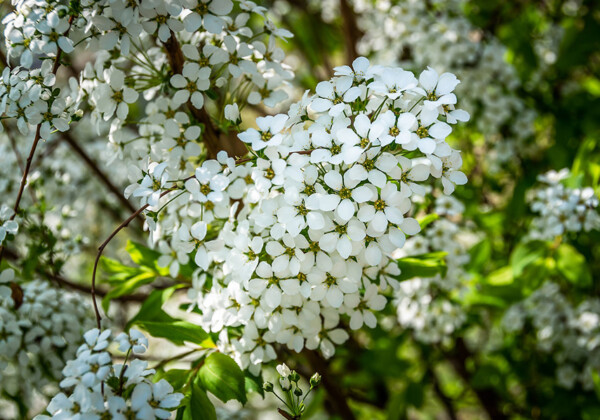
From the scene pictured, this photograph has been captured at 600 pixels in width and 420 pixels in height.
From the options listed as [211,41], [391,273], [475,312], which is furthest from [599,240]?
[211,41]

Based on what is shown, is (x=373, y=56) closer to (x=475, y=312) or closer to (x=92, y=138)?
(x=475, y=312)

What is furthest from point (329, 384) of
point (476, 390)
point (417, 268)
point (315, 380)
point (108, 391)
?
point (476, 390)

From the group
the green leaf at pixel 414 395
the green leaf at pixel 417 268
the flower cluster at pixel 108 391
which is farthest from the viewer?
the green leaf at pixel 414 395

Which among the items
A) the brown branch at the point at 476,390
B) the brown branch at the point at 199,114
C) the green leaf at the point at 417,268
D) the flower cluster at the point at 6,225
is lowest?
the brown branch at the point at 476,390

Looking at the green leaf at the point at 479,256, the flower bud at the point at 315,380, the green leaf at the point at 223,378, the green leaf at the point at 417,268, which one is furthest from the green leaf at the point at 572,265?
the green leaf at the point at 223,378

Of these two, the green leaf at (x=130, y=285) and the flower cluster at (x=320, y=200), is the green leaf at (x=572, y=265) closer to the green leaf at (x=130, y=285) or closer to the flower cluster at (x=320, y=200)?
the flower cluster at (x=320, y=200)

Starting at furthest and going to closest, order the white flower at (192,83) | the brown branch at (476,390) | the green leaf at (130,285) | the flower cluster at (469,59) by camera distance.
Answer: the brown branch at (476,390) < the flower cluster at (469,59) < the green leaf at (130,285) < the white flower at (192,83)
